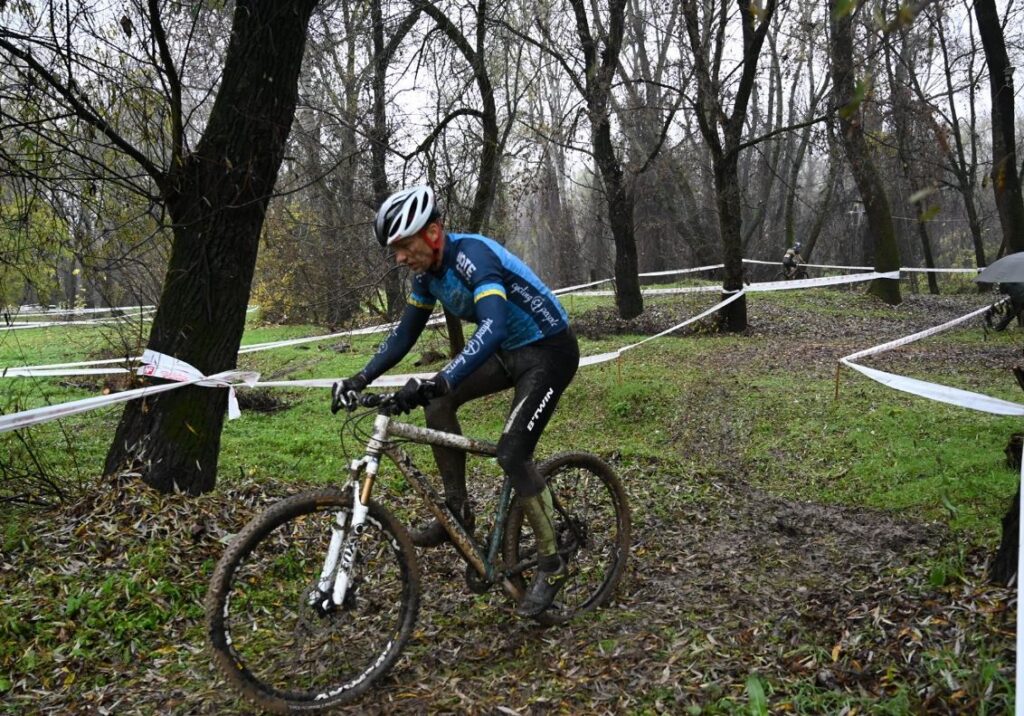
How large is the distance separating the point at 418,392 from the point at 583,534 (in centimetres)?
174

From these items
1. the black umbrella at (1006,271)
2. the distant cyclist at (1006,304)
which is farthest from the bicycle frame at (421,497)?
the distant cyclist at (1006,304)

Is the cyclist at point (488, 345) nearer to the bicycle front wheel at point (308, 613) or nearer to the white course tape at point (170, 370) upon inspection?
the bicycle front wheel at point (308, 613)

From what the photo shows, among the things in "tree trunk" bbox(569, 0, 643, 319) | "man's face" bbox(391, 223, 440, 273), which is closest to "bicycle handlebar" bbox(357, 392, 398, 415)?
"man's face" bbox(391, 223, 440, 273)

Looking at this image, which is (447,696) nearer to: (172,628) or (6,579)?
(172,628)

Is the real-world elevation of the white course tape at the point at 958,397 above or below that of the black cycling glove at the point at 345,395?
below

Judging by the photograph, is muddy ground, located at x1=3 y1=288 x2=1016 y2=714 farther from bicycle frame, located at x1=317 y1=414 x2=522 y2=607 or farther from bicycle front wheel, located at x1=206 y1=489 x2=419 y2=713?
bicycle frame, located at x1=317 y1=414 x2=522 y2=607

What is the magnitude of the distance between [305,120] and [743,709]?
10.4 m

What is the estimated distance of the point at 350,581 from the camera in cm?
370

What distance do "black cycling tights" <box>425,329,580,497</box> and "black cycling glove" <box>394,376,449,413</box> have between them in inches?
19.2

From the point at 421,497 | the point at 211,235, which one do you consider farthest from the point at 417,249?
the point at 211,235

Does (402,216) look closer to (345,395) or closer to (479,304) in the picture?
(479,304)

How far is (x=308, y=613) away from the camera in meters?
3.76

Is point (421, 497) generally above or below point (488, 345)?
below

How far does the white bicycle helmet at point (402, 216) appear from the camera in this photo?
3943mm
